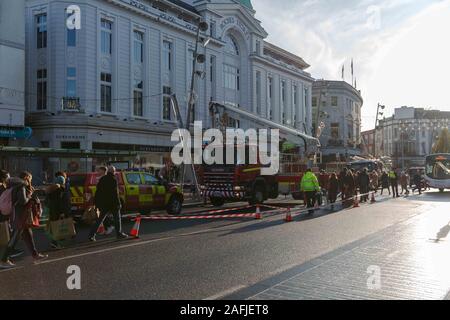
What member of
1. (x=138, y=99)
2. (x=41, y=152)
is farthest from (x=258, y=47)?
(x=41, y=152)

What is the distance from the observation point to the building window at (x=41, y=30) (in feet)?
105

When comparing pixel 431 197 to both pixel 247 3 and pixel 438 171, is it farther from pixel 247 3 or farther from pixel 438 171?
pixel 247 3

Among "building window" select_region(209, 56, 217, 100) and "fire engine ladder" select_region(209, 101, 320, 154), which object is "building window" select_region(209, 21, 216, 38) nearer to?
"building window" select_region(209, 56, 217, 100)

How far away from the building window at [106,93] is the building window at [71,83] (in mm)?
2140

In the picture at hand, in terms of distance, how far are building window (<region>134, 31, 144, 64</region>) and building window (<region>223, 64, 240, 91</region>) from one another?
11.7 meters

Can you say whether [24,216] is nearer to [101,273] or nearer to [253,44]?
[101,273]

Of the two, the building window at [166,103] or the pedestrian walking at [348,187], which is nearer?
the pedestrian walking at [348,187]

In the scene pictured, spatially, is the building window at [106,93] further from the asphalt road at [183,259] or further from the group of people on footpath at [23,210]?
the group of people on footpath at [23,210]

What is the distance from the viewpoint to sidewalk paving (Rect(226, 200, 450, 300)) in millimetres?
6147

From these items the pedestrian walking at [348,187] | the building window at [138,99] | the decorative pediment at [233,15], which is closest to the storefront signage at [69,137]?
the building window at [138,99]

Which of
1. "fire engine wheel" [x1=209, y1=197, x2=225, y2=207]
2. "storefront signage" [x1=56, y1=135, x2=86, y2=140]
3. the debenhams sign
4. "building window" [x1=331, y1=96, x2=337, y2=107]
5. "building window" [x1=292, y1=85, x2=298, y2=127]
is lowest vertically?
"fire engine wheel" [x1=209, y1=197, x2=225, y2=207]

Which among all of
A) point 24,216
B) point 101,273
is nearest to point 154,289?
point 101,273

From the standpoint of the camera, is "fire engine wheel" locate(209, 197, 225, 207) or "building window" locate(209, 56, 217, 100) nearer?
"fire engine wheel" locate(209, 197, 225, 207)

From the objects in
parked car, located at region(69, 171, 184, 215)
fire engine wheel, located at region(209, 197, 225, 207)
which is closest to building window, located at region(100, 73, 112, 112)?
fire engine wheel, located at region(209, 197, 225, 207)
